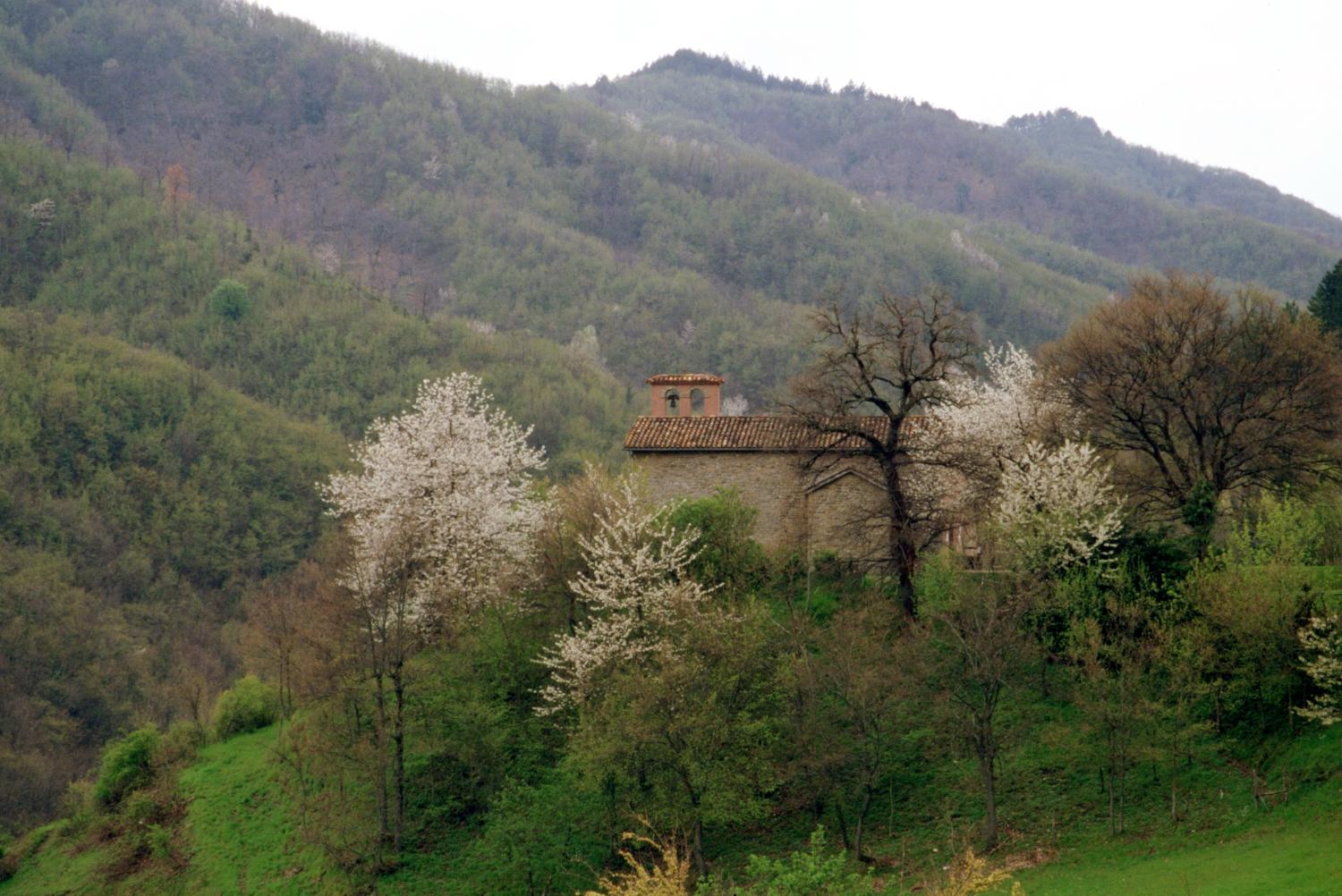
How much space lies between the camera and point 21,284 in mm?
124500

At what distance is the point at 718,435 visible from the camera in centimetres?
4309

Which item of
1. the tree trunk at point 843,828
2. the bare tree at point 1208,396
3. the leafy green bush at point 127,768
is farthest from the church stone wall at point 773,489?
the leafy green bush at point 127,768

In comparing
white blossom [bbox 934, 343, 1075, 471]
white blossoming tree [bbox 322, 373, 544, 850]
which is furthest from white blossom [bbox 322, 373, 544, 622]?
white blossom [bbox 934, 343, 1075, 471]

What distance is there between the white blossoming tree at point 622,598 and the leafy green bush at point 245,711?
1550 cm

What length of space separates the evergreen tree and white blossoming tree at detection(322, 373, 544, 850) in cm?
2708

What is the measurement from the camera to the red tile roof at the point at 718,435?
137 feet

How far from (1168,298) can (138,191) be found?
122 m

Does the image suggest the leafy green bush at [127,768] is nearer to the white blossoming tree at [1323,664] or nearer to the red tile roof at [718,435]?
the red tile roof at [718,435]

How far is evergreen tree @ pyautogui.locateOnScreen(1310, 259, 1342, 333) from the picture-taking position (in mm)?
42719

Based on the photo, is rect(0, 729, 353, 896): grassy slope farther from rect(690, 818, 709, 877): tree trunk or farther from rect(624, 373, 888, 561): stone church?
rect(624, 373, 888, 561): stone church

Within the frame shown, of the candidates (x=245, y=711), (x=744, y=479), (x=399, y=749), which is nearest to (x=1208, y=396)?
(x=744, y=479)

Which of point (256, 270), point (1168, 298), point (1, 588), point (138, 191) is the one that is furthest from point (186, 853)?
point (138, 191)

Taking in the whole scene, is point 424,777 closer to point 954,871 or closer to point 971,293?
point 954,871

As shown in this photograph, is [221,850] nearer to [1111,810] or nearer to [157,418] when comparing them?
[1111,810]
